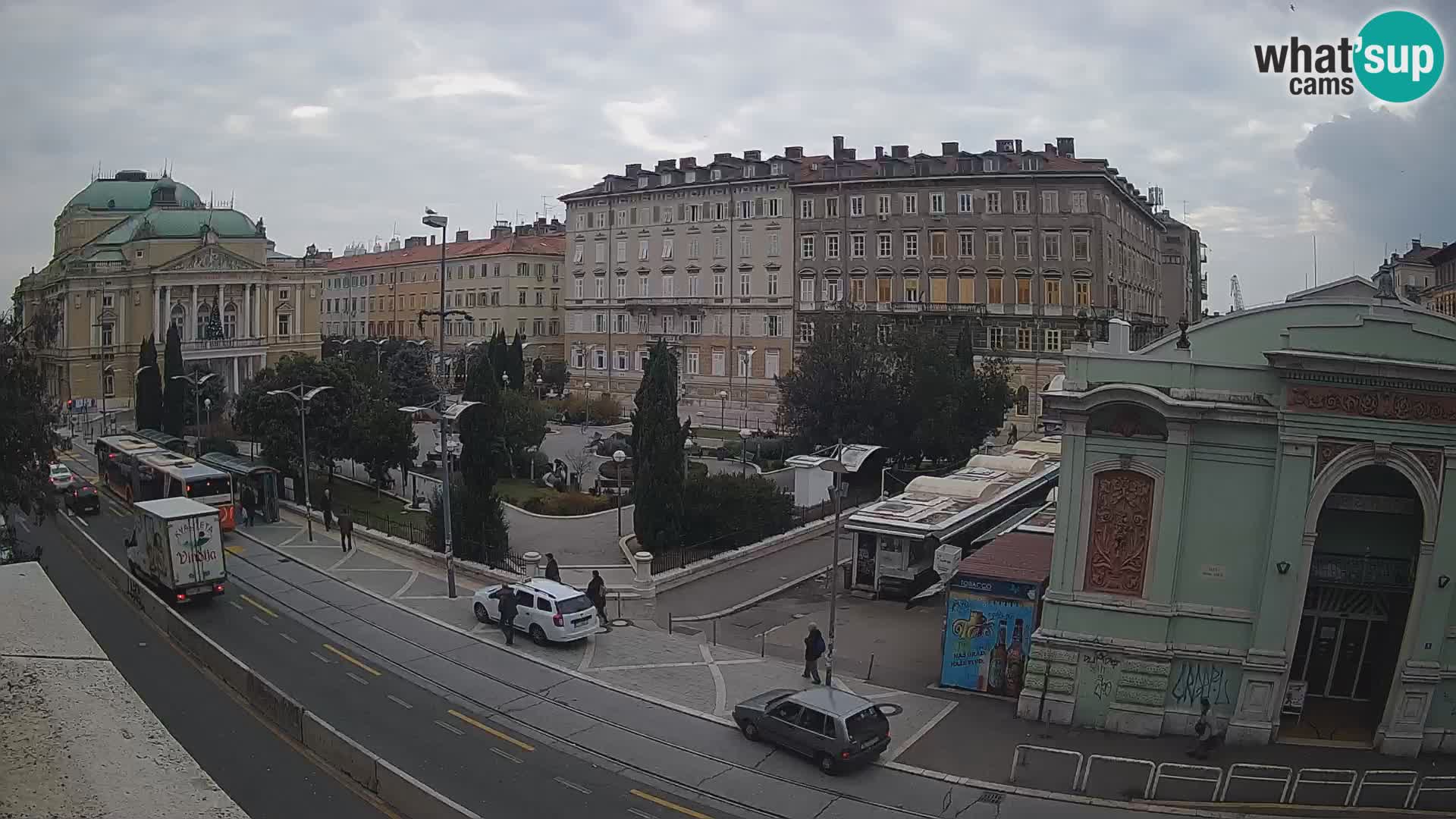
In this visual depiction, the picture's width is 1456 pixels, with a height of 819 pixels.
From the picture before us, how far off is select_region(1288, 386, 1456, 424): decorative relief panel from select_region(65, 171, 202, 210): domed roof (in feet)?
333

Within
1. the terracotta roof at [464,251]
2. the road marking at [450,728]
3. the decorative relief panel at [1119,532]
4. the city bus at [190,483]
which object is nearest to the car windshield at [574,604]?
the road marking at [450,728]

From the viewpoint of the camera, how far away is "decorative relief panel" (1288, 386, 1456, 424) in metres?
19.3

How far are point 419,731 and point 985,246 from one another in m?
57.0

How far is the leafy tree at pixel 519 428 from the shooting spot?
5212 cm

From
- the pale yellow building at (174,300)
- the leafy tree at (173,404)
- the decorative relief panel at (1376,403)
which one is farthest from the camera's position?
the pale yellow building at (174,300)

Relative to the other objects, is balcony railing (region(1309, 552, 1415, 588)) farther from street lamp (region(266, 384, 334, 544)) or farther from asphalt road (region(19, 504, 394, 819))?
street lamp (region(266, 384, 334, 544))

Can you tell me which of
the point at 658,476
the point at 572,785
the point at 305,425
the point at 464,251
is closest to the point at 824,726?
Answer: the point at 572,785

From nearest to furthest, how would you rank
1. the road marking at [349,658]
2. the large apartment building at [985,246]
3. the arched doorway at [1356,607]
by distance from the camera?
the arched doorway at [1356,607] → the road marking at [349,658] → the large apartment building at [985,246]

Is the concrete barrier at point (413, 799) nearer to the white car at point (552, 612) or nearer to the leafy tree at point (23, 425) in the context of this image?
the white car at point (552, 612)

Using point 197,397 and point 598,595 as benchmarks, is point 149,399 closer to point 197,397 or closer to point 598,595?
point 197,397

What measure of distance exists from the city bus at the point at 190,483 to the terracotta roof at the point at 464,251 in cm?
5972

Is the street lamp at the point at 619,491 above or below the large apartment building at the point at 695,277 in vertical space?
below

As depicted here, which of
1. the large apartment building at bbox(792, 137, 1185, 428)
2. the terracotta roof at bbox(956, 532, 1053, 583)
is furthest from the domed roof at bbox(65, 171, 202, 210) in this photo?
the terracotta roof at bbox(956, 532, 1053, 583)

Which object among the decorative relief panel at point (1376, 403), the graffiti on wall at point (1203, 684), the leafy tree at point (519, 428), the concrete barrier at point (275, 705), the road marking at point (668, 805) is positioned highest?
the decorative relief panel at point (1376, 403)
